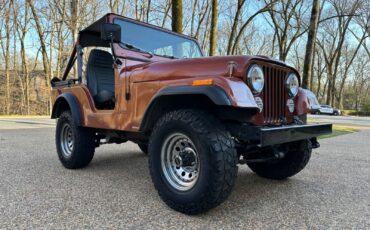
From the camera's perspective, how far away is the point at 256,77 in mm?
3164

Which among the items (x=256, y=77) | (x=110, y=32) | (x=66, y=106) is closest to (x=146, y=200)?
(x=256, y=77)

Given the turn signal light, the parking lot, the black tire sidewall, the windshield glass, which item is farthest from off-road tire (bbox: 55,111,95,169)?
the turn signal light

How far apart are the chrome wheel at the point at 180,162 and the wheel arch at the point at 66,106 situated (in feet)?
6.53

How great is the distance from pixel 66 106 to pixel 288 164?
357 centimetres

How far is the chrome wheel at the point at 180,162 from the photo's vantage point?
326 centimetres

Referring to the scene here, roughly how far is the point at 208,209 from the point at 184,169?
0.49 m

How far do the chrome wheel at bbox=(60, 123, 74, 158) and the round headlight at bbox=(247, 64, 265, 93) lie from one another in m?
3.25

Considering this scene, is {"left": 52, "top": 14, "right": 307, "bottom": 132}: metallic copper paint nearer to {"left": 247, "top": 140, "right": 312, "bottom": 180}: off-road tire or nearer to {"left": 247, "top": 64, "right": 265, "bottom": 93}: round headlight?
{"left": 247, "top": 64, "right": 265, "bottom": 93}: round headlight

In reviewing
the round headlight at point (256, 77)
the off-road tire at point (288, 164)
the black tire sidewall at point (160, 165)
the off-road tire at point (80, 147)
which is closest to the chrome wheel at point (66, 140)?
the off-road tire at point (80, 147)

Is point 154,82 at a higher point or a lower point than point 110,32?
lower

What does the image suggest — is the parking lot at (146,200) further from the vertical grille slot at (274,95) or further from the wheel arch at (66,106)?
the vertical grille slot at (274,95)

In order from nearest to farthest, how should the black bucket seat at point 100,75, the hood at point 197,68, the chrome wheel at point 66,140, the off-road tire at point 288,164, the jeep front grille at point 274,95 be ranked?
the hood at point 197,68, the jeep front grille at point 274,95, the off-road tire at point 288,164, the black bucket seat at point 100,75, the chrome wheel at point 66,140

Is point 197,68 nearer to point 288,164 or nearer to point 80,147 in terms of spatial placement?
point 288,164

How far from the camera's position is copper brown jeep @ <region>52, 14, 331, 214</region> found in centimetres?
294
